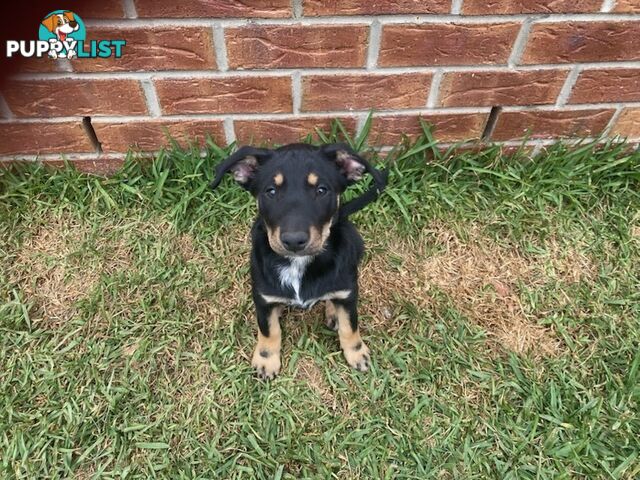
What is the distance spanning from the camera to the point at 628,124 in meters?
3.15

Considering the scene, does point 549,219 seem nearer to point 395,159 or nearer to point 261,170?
point 395,159

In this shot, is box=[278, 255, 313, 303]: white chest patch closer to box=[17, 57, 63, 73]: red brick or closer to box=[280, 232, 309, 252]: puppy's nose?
box=[280, 232, 309, 252]: puppy's nose

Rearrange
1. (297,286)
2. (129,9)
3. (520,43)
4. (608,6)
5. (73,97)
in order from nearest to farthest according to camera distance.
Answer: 1. (297,286)
2. (129,9)
3. (608,6)
4. (520,43)
5. (73,97)

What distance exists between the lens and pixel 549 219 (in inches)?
123

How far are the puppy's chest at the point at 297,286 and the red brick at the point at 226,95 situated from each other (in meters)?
1.08

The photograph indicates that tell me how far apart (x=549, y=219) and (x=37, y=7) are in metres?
3.04

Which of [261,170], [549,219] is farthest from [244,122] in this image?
[549,219]

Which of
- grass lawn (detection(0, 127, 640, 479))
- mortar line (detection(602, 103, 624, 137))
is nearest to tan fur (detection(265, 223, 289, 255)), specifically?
grass lawn (detection(0, 127, 640, 479))

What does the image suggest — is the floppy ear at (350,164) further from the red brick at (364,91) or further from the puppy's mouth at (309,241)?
the red brick at (364,91)

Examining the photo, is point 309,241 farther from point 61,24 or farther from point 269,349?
point 61,24

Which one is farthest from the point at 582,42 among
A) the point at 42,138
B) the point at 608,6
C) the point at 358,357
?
the point at 42,138

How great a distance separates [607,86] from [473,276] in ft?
4.40

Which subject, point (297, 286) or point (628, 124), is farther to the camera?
point (628, 124)

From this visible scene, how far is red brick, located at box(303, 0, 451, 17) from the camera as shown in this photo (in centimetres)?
244
